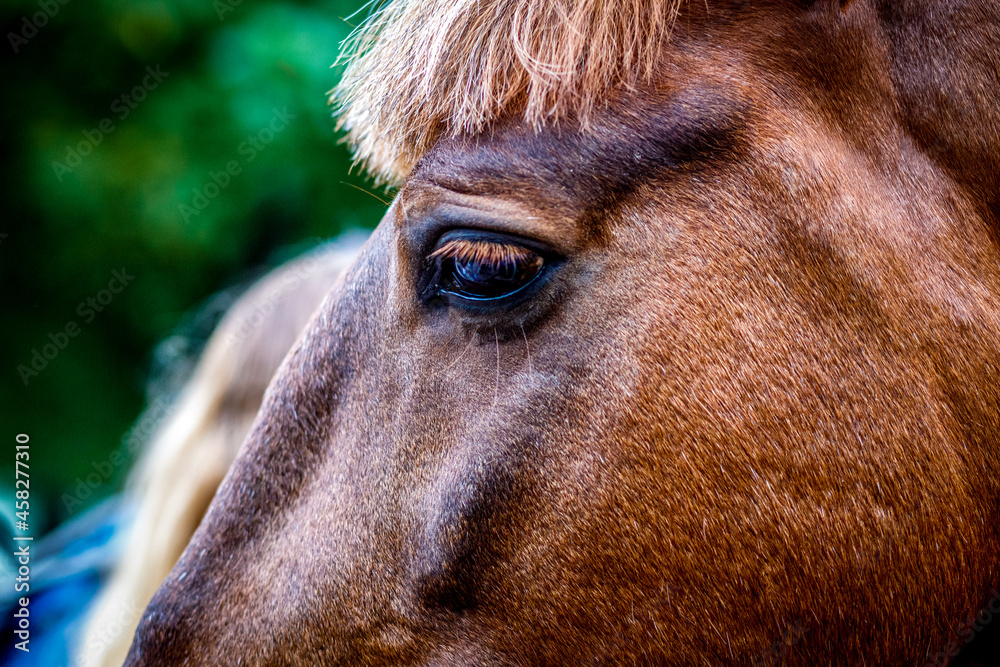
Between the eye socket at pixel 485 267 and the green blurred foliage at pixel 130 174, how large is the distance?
3.91 m

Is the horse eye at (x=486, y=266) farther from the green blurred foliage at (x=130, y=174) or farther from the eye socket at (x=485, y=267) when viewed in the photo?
the green blurred foliage at (x=130, y=174)

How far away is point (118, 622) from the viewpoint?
9.77 feet

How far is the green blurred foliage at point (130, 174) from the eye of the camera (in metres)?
5.15

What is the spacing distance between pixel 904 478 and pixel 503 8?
1106 millimetres

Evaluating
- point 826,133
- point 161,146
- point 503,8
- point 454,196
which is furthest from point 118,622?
point 161,146

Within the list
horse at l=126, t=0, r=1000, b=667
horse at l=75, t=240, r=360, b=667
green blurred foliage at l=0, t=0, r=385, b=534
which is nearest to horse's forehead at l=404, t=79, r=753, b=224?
horse at l=126, t=0, r=1000, b=667

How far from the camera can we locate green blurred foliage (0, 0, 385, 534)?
515 cm

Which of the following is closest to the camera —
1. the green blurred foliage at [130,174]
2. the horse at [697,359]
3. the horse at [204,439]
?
the horse at [697,359]

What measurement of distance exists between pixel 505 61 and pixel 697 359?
65cm

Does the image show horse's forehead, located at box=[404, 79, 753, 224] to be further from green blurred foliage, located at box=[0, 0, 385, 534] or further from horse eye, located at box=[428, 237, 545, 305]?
green blurred foliage, located at box=[0, 0, 385, 534]

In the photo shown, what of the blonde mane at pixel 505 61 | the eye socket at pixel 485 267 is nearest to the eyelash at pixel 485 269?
the eye socket at pixel 485 267

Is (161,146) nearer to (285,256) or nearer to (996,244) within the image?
(285,256)

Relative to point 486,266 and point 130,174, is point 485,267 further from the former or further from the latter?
point 130,174

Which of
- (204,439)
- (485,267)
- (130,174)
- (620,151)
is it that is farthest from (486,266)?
(130,174)
